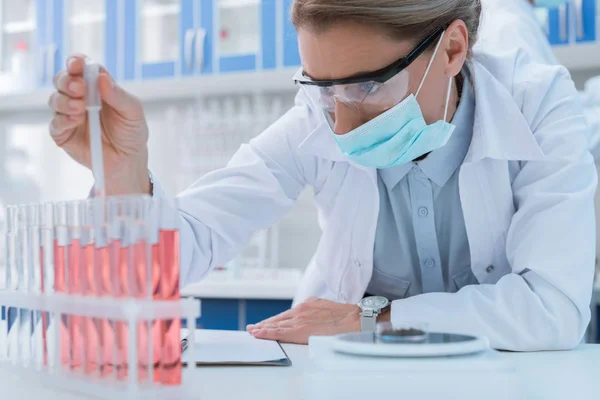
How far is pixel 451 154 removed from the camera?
5.20ft

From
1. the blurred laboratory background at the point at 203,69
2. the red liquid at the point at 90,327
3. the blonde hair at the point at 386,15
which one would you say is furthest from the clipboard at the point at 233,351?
the blurred laboratory background at the point at 203,69

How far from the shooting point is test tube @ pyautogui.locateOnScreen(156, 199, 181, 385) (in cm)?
83

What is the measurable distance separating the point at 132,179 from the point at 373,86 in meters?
0.47

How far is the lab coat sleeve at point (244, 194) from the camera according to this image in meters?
1.51

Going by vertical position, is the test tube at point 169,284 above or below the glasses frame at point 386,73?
below

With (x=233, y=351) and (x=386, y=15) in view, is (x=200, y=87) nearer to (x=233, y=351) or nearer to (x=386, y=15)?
(x=386, y=15)

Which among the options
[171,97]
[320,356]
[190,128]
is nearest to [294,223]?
[190,128]

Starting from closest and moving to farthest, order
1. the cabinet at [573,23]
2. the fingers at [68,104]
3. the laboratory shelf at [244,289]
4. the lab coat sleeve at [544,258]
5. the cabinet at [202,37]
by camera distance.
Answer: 1. the fingers at [68,104]
2. the lab coat sleeve at [544,258]
3. the laboratory shelf at [244,289]
4. the cabinet at [573,23]
5. the cabinet at [202,37]

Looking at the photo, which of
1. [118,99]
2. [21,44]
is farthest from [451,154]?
[21,44]

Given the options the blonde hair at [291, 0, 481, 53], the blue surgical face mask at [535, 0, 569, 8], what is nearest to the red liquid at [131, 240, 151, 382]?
the blonde hair at [291, 0, 481, 53]

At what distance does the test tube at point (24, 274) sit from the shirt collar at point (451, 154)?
0.82 meters

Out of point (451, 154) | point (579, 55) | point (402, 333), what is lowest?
point (402, 333)

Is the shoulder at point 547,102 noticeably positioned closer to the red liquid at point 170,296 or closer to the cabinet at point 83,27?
the red liquid at point 170,296

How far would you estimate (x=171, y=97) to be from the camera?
4383 millimetres
